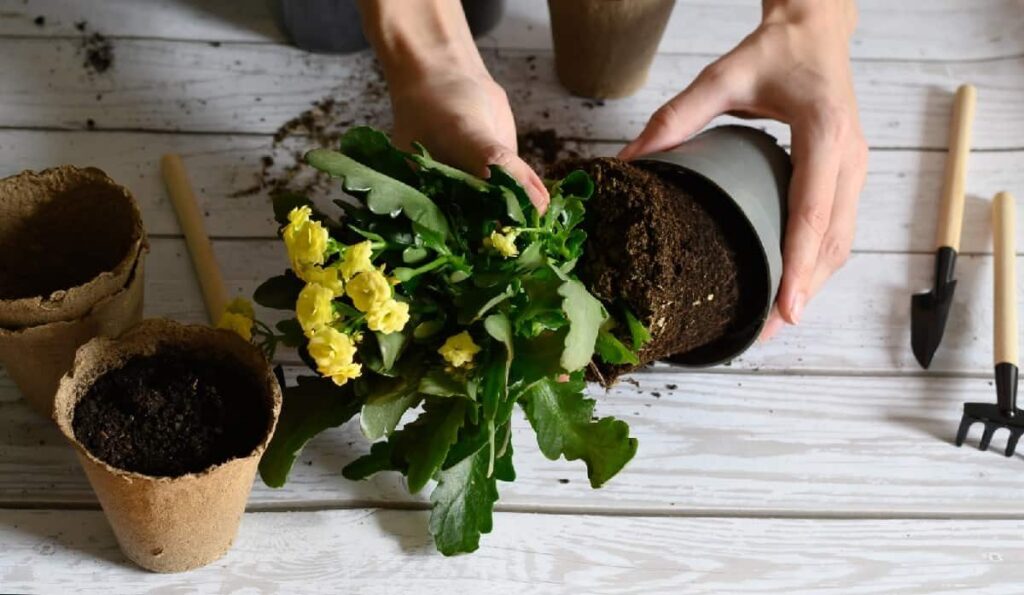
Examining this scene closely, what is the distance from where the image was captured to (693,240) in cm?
85

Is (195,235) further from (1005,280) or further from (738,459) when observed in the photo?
(1005,280)

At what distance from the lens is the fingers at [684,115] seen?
0.94 m

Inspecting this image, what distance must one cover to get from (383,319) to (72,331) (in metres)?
0.31

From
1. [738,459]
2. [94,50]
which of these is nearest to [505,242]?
[738,459]

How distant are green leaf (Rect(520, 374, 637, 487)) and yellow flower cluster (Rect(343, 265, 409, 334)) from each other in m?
0.19

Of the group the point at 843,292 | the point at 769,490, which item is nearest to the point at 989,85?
the point at 843,292

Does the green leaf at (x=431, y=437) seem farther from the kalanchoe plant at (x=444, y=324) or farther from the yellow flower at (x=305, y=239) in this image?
the yellow flower at (x=305, y=239)

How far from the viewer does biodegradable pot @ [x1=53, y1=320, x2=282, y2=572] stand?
751mm

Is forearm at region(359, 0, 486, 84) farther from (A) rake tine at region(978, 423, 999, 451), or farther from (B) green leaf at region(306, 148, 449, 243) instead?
(A) rake tine at region(978, 423, 999, 451)

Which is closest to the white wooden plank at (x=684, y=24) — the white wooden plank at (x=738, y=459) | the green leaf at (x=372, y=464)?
the white wooden plank at (x=738, y=459)

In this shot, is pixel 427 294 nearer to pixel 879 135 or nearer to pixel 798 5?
pixel 798 5

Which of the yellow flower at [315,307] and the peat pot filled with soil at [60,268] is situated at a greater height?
the yellow flower at [315,307]

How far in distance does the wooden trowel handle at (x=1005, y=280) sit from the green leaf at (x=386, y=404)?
23.0 inches

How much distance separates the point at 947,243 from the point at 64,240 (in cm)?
85
